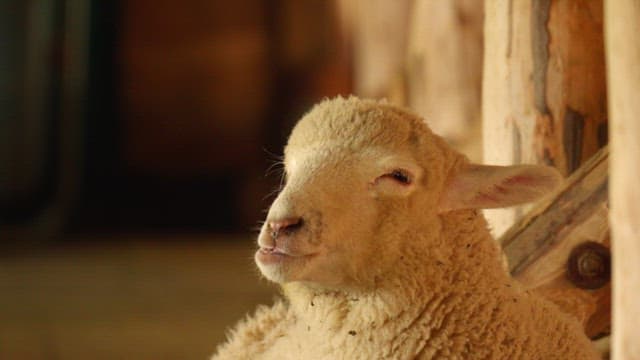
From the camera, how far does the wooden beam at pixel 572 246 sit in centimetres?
348

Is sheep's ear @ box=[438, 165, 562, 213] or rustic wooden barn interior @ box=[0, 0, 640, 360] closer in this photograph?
sheep's ear @ box=[438, 165, 562, 213]

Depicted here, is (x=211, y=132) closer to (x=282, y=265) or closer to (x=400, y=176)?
A: (x=400, y=176)

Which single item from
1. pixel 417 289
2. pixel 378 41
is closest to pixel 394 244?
pixel 417 289

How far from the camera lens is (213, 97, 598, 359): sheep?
8.64 ft

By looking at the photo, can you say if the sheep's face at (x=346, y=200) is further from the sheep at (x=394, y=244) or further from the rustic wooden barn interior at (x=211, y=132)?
the rustic wooden barn interior at (x=211, y=132)

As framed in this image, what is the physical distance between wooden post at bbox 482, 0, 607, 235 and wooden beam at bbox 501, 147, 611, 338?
10.1 inches

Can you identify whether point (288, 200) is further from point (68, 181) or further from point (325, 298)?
point (68, 181)

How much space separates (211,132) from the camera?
384 inches

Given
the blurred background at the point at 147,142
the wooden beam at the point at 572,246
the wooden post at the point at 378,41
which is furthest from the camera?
the blurred background at the point at 147,142

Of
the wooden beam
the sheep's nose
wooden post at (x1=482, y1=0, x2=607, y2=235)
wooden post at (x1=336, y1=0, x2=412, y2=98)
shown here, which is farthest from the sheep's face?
wooden post at (x1=336, y1=0, x2=412, y2=98)

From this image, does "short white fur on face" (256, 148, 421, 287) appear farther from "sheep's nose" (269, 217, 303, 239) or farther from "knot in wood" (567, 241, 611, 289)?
"knot in wood" (567, 241, 611, 289)

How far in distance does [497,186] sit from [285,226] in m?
0.58

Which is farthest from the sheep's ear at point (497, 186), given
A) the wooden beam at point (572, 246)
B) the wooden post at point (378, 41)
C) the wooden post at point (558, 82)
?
the wooden post at point (378, 41)

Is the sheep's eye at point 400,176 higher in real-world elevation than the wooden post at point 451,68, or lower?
lower
